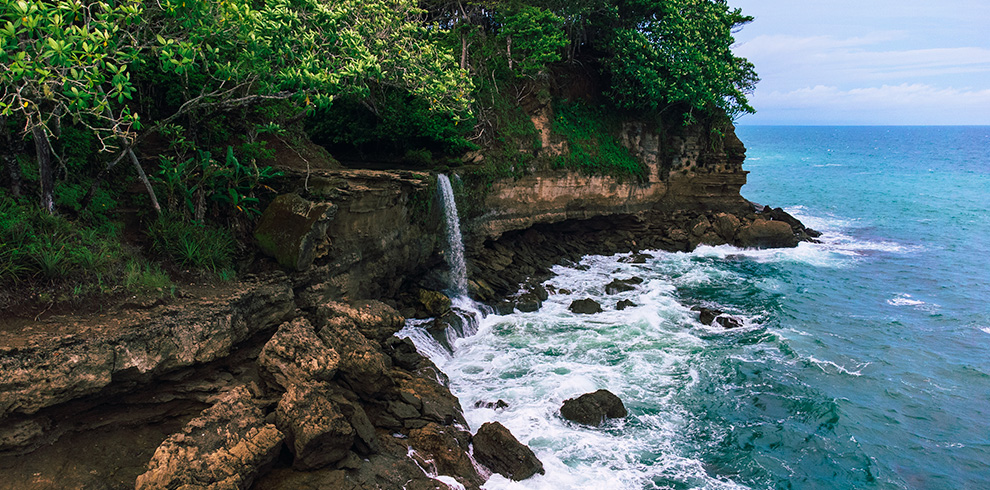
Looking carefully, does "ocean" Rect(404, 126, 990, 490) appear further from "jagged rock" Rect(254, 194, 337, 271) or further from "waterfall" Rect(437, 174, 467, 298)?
"jagged rock" Rect(254, 194, 337, 271)

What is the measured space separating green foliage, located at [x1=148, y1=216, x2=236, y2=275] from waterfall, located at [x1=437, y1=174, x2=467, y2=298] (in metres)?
7.93

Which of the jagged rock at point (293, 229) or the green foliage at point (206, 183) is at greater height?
the green foliage at point (206, 183)

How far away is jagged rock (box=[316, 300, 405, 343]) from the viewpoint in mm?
11336

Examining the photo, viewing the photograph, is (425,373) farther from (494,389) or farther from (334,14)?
(334,14)

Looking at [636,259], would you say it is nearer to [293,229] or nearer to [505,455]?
[505,455]

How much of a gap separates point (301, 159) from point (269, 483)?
31.1 ft

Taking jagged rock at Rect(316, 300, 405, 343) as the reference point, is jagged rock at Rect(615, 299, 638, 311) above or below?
below

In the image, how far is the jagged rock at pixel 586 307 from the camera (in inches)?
729

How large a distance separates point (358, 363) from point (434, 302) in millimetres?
6364

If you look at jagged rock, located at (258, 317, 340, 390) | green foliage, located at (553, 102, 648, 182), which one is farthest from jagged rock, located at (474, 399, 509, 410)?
green foliage, located at (553, 102, 648, 182)

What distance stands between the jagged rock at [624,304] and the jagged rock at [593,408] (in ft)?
22.9

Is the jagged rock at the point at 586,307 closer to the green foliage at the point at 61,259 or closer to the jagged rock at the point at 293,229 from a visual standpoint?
the jagged rock at the point at 293,229

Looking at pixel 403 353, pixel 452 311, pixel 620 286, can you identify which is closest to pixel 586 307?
pixel 620 286

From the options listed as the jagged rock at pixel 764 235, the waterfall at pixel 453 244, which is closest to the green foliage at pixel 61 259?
the waterfall at pixel 453 244
